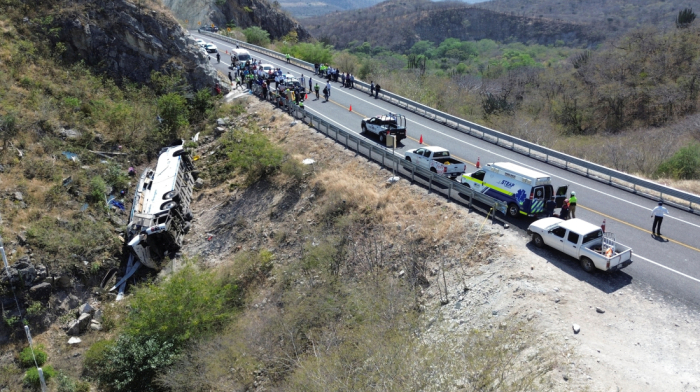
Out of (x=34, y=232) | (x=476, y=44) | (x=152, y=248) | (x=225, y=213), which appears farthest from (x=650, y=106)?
(x=476, y=44)

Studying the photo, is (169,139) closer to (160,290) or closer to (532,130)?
(160,290)

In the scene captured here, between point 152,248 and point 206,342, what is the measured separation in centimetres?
800

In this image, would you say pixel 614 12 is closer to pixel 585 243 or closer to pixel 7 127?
pixel 585 243

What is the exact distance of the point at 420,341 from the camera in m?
13.6

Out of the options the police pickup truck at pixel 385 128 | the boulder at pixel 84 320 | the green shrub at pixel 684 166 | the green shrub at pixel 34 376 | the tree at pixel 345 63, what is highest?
the tree at pixel 345 63

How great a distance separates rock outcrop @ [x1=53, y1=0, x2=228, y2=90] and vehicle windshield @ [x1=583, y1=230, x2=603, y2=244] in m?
29.8

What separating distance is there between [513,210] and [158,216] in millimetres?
16081

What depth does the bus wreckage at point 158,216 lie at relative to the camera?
22375 millimetres

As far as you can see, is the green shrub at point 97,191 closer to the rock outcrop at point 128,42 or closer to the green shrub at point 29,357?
the green shrub at point 29,357

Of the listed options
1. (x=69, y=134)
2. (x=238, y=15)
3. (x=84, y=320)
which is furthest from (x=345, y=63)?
(x=84, y=320)

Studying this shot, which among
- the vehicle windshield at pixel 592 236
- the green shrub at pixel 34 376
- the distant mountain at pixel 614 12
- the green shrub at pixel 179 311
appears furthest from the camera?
the distant mountain at pixel 614 12

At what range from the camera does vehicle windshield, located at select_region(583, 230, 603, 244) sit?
15531mm

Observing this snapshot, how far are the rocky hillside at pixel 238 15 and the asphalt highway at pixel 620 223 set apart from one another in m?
50.6

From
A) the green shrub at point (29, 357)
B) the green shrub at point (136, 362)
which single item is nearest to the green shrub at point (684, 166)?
the green shrub at point (136, 362)
